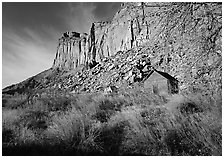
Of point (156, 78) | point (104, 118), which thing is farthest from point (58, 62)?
point (104, 118)

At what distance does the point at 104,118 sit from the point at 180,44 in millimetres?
2411

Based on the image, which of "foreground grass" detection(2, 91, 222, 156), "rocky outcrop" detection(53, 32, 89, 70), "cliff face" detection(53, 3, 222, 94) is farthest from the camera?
"rocky outcrop" detection(53, 32, 89, 70)

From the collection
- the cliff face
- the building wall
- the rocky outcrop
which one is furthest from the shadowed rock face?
the cliff face

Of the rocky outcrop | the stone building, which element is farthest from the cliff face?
the rocky outcrop

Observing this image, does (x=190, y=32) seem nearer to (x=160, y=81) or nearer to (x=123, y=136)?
(x=123, y=136)

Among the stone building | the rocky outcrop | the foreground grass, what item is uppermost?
the rocky outcrop

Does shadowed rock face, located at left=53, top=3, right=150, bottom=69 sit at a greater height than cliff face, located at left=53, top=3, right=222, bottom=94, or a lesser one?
greater

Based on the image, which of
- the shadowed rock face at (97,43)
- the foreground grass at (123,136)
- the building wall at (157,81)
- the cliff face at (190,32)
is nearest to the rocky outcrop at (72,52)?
the shadowed rock face at (97,43)

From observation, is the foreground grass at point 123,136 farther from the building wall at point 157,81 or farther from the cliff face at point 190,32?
the building wall at point 157,81

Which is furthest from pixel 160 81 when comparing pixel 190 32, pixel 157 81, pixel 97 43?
pixel 97 43

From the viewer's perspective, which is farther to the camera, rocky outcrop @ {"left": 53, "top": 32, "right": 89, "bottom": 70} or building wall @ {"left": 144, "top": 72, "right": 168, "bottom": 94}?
rocky outcrop @ {"left": 53, "top": 32, "right": 89, "bottom": 70}

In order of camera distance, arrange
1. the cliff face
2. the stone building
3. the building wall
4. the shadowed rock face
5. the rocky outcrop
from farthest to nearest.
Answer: the rocky outcrop, the shadowed rock face, the building wall, the stone building, the cliff face

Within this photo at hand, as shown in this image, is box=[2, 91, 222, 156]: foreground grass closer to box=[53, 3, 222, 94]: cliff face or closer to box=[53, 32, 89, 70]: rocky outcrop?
box=[53, 3, 222, 94]: cliff face

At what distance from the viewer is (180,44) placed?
4.71m
